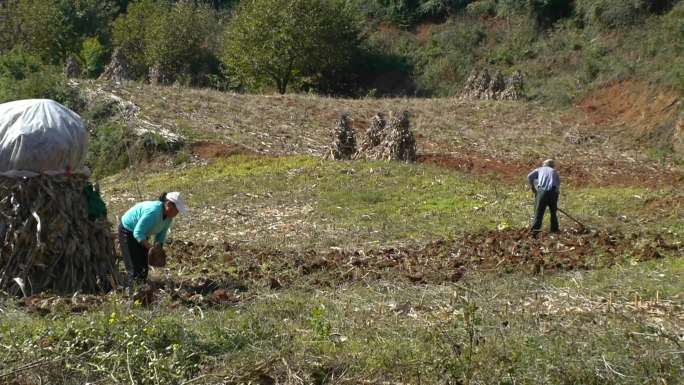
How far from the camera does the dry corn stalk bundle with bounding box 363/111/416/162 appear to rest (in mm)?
23656

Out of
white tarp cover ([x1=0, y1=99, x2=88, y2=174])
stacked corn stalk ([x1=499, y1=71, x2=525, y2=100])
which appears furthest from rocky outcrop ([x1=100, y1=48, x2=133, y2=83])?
white tarp cover ([x1=0, y1=99, x2=88, y2=174])

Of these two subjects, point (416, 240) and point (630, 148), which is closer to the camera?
point (416, 240)

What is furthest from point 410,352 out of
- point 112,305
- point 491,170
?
point 491,170

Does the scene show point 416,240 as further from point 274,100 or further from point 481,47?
point 481,47

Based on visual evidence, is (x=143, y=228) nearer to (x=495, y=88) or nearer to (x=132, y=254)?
(x=132, y=254)

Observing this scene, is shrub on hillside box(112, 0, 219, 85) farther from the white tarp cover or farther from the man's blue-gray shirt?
the white tarp cover

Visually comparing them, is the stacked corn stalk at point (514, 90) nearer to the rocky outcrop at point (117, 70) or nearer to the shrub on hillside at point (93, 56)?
the rocky outcrop at point (117, 70)

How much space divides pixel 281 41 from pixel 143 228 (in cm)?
3325

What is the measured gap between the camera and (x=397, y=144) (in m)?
23.6

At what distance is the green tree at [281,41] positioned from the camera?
140 feet

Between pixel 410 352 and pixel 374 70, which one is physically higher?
pixel 410 352

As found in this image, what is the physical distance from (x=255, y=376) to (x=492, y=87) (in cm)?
3024

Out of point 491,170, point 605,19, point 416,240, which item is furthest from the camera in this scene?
point 605,19

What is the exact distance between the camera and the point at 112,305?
8656 mm
